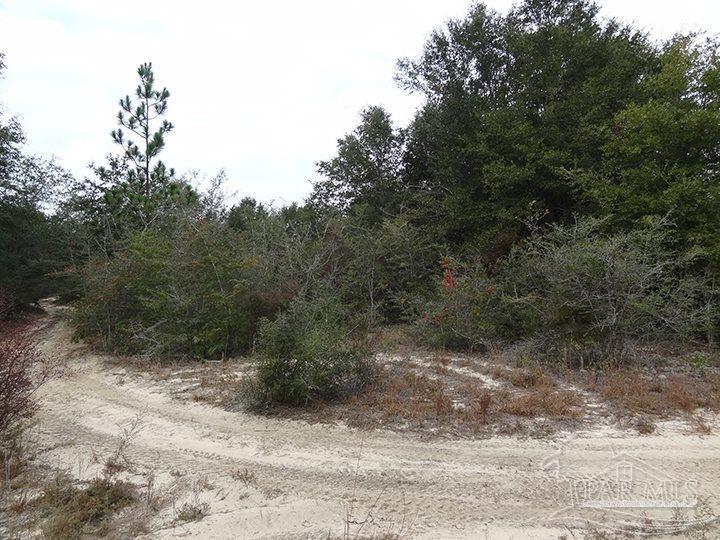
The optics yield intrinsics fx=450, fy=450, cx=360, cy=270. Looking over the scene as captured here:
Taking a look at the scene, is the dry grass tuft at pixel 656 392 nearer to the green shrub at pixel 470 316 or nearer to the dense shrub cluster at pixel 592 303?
the dense shrub cluster at pixel 592 303

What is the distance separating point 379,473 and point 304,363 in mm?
2246

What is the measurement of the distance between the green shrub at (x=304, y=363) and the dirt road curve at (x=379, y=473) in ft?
1.79

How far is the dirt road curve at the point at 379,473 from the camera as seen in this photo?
3.87m

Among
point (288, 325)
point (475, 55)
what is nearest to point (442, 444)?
point (288, 325)

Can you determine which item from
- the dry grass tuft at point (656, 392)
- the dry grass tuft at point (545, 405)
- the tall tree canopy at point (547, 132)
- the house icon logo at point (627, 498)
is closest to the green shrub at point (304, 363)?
the dry grass tuft at point (545, 405)

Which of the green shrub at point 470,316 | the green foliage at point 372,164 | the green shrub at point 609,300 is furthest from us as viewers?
the green foliage at point 372,164

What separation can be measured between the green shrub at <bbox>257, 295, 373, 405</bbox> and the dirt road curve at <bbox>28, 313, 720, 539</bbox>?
21.4 inches

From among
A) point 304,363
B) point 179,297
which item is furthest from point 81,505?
point 179,297

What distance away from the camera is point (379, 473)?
4648mm

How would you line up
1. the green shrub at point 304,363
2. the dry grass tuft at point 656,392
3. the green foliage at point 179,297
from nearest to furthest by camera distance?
the dry grass tuft at point 656,392, the green shrub at point 304,363, the green foliage at point 179,297

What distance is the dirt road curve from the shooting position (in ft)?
12.7

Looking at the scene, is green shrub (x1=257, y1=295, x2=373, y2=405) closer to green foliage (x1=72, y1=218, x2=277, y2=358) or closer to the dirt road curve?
the dirt road curve

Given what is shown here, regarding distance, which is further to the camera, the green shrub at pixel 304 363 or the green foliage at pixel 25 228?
the green foliage at pixel 25 228

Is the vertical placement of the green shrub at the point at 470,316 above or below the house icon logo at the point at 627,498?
above
